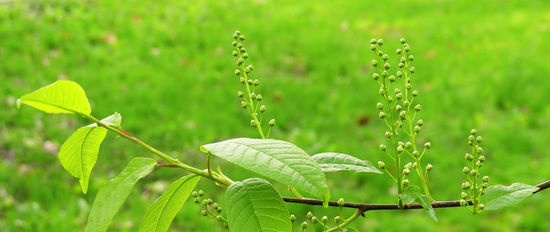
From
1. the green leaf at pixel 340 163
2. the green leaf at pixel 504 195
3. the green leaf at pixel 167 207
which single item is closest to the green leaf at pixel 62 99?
the green leaf at pixel 167 207

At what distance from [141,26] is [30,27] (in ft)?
3.23

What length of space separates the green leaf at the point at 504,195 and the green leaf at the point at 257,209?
0.27 metres

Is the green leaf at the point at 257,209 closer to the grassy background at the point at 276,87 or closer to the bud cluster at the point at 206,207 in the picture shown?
the bud cluster at the point at 206,207

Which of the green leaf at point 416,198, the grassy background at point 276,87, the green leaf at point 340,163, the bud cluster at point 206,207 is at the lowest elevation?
the grassy background at point 276,87

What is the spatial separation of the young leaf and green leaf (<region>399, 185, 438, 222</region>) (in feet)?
1.11

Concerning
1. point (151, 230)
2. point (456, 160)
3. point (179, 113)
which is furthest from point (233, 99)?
point (151, 230)

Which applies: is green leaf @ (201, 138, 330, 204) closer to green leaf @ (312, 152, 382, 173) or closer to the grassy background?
green leaf @ (312, 152, 382, 173)

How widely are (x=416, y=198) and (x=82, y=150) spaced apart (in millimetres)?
375

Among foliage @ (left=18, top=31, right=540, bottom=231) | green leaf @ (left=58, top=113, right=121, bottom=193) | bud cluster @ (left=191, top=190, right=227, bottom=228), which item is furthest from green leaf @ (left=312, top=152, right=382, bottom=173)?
green leaf @ (left=58, top=113, right=121, bottom=193)

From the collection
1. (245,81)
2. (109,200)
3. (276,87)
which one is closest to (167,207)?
(109,200)

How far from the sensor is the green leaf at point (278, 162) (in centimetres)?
61

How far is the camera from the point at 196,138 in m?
4.76

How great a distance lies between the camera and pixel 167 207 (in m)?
0.76

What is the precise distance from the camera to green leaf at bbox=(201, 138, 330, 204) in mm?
609
